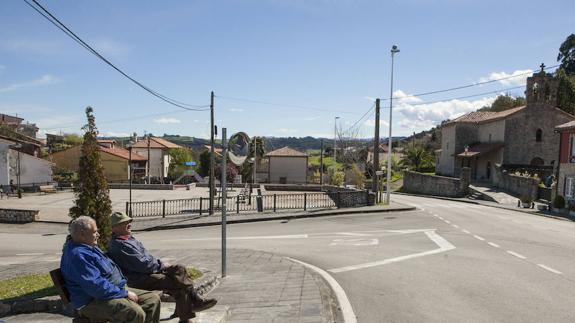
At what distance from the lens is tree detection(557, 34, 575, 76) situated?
7562cm

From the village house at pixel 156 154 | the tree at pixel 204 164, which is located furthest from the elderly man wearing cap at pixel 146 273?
the village house at pixel 156 154

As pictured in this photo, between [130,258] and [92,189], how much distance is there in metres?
3.87

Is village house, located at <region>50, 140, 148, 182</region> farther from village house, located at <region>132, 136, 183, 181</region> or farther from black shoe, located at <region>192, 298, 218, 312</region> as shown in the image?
black shoe, located at <region>192, 298, 218, 312</region>

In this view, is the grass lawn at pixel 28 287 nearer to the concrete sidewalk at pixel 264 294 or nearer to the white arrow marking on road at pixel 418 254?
the concrete sidewalk at pixel 264 294

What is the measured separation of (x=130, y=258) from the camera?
224 inches

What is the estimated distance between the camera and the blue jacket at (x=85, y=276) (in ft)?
14.4

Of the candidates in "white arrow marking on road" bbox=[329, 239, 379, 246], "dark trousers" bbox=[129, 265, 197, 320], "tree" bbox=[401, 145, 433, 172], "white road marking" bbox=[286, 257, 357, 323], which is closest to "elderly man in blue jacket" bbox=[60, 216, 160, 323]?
"dark trousers" bbox=[129, 265, 197, 320]

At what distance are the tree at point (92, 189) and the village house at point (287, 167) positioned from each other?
62.9 meters

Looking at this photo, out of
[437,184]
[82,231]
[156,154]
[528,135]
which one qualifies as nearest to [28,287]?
[82,231]

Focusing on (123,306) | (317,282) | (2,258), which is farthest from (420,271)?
(2,258)

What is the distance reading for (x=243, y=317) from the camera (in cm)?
623

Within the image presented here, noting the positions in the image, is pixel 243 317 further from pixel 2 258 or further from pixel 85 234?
pixel 2 258

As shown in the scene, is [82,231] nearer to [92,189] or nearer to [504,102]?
[92,189]

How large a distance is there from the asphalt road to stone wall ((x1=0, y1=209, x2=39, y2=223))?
5.90 feet
